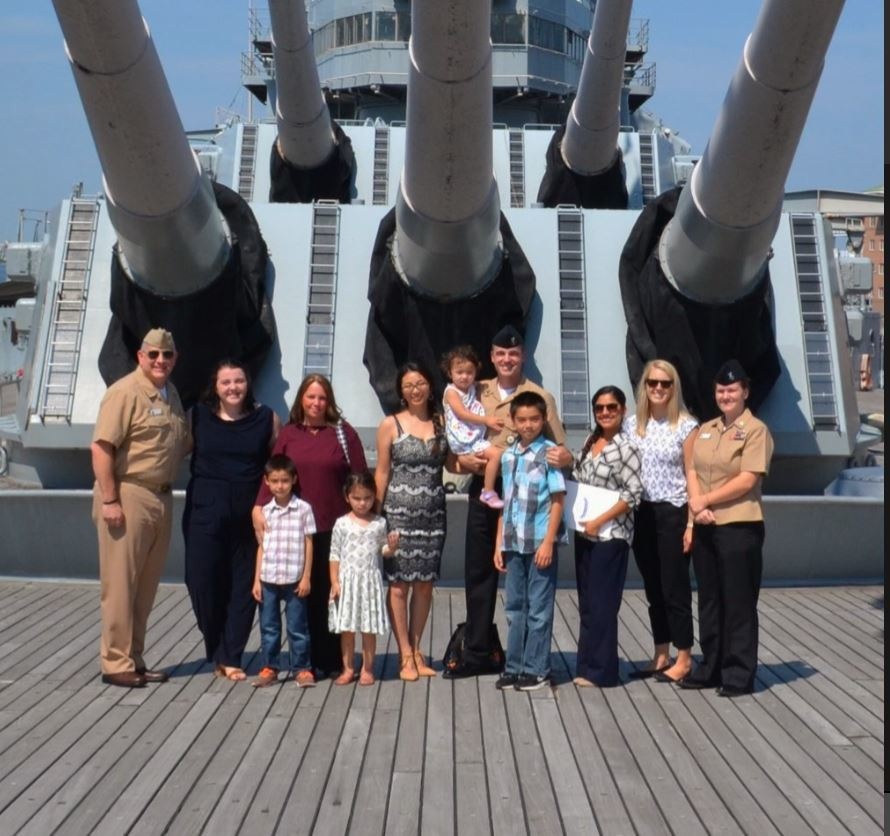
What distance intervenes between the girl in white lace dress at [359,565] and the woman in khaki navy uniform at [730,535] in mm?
1101

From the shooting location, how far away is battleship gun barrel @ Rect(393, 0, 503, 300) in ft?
17.9

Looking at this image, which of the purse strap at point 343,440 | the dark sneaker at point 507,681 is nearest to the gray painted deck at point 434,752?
the dark sneaker at point 507,681

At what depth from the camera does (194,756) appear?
4664mm

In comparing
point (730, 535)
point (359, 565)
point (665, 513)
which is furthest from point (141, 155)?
point (730, 535)

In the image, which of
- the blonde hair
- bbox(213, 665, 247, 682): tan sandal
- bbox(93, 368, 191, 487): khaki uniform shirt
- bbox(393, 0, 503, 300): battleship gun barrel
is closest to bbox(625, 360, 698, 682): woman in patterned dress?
the blonde hair

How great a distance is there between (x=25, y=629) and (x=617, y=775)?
9.67 feet

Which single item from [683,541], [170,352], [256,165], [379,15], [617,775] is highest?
[379,15]

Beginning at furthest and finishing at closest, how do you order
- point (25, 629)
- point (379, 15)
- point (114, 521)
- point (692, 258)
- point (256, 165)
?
point (379, 15) < point (256, 165) < point (692, 258) < point (25, 629) < point (114, 521)

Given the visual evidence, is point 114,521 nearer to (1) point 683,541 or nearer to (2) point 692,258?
(1) point 683,541

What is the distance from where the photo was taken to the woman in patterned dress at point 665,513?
5.65 meters

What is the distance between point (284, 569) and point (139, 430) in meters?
0.70

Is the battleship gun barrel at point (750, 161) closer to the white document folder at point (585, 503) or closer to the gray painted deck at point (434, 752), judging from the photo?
the white document folder at point (585, 503)

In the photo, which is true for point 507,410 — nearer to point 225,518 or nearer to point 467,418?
point 467,418

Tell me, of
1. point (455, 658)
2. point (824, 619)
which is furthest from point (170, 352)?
point (824, 619)
